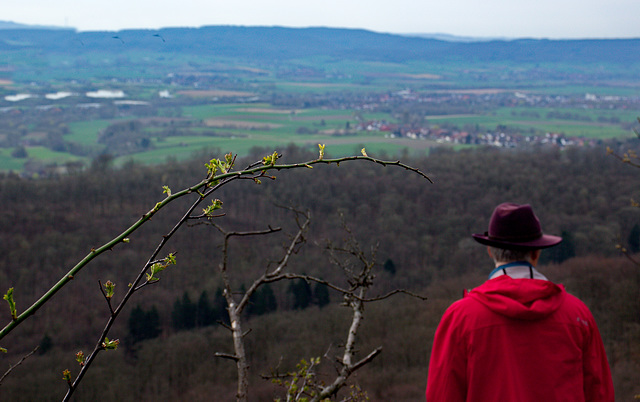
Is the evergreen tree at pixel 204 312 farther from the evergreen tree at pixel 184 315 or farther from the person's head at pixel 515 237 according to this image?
the person's head at pixel 515 237

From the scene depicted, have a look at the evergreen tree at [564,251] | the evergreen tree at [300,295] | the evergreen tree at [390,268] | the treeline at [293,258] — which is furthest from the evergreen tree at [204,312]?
the evergreen tree at [564,251]

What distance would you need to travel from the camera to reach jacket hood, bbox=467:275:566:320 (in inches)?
97.1

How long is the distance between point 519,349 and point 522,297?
23 cm

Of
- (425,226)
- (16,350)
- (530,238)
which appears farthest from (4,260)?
(530,238)

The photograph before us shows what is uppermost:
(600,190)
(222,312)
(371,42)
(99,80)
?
(371,42)

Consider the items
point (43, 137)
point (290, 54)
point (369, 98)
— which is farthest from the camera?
point (369, 98)

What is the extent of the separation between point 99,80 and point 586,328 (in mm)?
64273

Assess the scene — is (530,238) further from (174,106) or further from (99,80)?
(174,106)

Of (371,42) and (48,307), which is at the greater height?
(371,42)

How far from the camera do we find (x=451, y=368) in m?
2.58

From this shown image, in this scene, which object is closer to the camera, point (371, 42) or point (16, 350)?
point (16, 350)

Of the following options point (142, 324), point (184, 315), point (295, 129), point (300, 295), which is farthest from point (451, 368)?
point (295, 129)

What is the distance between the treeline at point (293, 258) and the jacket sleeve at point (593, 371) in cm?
1724

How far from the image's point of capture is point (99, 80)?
60344mm
